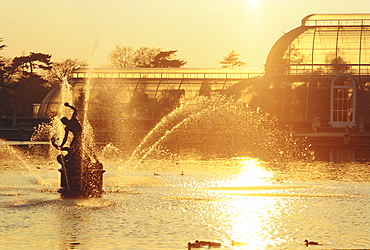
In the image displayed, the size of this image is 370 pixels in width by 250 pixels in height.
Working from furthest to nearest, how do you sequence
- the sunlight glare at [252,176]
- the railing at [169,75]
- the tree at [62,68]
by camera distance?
the tree at [62,68]
the railing at [169,75]
the sunlight glare at [252,176]

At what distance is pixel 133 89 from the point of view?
9225 centimetres

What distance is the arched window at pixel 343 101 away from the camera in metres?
78.1

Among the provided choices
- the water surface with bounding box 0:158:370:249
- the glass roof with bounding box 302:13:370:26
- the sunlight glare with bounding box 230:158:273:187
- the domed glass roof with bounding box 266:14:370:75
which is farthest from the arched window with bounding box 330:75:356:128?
the water surface with bounding box 0:158:370:249

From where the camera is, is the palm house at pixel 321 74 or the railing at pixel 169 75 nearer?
the palm house at pixel 321 74

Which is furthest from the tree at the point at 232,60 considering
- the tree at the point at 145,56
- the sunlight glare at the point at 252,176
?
the sunlight glare at the point at 252,176

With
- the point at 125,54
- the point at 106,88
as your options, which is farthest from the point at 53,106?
the point at 125,54

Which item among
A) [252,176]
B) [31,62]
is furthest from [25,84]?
[252,176]

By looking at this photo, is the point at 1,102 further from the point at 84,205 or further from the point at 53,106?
the point at 84,205

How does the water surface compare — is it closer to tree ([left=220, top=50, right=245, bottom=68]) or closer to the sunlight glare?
the sunlight glare

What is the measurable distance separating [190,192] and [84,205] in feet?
16.6

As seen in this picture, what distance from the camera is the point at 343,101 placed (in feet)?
258

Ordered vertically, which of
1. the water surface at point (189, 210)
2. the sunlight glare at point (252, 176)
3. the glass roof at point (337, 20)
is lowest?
the water surface at point (189, 210)

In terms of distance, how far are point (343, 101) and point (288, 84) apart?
5.79 meters

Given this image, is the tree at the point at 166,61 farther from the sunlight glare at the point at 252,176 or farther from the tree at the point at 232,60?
the sunlight glare at the point at 252,176
